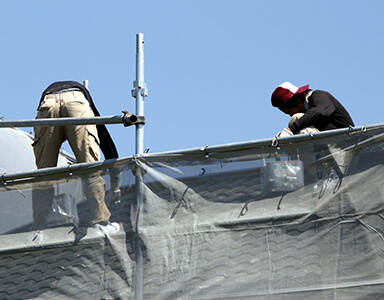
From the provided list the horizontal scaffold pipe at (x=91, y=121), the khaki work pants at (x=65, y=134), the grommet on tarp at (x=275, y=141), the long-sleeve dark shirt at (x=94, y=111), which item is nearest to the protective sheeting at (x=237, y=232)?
the grommet on tarp at (x=275, y=141)

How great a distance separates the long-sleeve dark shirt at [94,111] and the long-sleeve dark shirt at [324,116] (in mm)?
1833

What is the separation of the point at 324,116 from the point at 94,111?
230 centimetres

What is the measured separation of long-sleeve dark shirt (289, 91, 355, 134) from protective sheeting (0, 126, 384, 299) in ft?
2.27

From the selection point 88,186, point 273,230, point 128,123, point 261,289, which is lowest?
point 261,289

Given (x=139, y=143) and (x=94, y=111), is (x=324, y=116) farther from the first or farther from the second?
(x=94, y=111)

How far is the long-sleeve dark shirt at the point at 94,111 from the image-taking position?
782 cm

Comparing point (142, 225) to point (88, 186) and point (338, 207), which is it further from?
point (338, 207)

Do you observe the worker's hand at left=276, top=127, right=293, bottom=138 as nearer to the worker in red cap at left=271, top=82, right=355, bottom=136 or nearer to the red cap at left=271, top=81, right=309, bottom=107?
the worker in red cap at left=271, top=82, right=355, bottom=136

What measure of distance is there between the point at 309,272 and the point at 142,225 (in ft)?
4.31

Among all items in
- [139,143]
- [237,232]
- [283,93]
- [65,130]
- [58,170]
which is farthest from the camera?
[65,130]

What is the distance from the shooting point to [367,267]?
5723 mm

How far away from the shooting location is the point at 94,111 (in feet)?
26.2

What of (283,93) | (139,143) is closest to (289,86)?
(283,93)

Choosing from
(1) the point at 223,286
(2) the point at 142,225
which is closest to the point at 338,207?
(1) the point at 223,286
